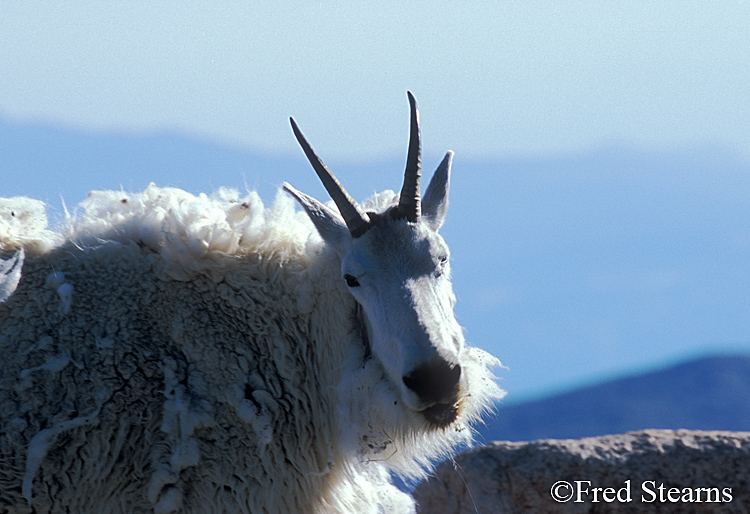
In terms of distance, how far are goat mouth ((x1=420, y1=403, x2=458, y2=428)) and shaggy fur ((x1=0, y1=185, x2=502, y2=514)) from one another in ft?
0.16

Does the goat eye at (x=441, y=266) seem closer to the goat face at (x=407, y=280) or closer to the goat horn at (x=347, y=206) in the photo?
the goat face at (x=407, y=280)

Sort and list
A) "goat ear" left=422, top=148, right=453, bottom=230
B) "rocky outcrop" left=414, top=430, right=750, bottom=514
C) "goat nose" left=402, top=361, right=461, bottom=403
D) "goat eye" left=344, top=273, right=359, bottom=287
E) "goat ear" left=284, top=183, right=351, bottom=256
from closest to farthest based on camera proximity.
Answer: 1. "goat nose" left=402, top=361, right=461, bottom=403
2. "goat eye" left=344, top=273, right=359, bottom=287
3. "goat ear" left=284, top=183, right=351, bottom=256
4. "goat ear" left=422, top=148, right=453, bottom=230
5. "rocky outcrop" left=414, top=430, right=750, bottom=514

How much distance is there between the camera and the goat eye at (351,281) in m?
3.46

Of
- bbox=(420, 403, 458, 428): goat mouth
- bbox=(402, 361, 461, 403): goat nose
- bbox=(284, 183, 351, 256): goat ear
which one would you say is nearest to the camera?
bbox=(402, 361, 461, 403): goat nose

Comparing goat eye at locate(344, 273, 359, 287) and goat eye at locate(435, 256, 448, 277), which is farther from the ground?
goat eye at locate(435, 256, 448, 277)

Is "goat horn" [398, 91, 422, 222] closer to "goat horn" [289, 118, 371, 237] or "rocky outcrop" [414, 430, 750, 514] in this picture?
"goat horn" [289, 118, 371, 237]

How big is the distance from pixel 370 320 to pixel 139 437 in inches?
46.7

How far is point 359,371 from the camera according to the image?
3.53 m

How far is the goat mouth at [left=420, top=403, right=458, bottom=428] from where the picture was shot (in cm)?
327

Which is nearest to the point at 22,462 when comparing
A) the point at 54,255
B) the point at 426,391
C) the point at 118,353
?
the point at 118,353

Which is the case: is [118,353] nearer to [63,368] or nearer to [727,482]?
[63,368]

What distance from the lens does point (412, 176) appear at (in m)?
3.60

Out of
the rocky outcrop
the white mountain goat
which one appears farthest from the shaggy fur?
the rocky outcrop

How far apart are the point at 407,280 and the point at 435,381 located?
0.47 meters
